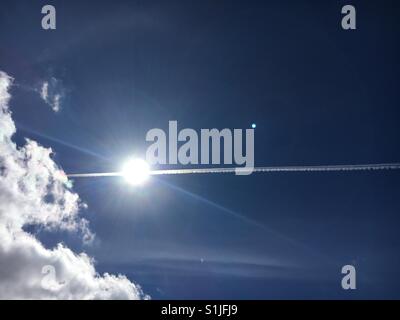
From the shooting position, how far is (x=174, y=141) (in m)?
10.0

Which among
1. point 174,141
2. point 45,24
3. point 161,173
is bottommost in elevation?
point 161,173
